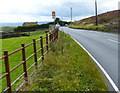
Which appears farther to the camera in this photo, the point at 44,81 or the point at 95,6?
the point at 95,6

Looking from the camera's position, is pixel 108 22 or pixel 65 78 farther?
pixel 108 22

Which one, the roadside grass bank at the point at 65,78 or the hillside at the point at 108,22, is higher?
the hillside at the point at 108,22

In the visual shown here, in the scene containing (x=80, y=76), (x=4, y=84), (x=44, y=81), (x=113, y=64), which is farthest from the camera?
(x=113, y=64)

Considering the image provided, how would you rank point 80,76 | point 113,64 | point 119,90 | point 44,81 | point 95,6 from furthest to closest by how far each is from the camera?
point 95,6 < point 113,64 < point 80,76 < point 44,81 < point 119,90

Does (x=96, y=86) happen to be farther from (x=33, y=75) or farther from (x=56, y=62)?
(x=56, y=62)

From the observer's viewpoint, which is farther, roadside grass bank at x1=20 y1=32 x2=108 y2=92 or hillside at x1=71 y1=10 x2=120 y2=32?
hillside at x1=71 y1=10 x2=120 y2=32

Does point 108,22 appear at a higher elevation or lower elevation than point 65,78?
higher

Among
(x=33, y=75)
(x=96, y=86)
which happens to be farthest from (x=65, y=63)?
(x=96, y=86)

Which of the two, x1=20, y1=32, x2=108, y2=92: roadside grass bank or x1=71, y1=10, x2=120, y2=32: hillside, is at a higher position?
x1=71, y1=10, x2=120, y2=32: hillside

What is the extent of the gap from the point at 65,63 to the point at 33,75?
6.25 ft

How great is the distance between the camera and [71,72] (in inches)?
307

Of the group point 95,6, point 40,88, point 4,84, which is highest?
point 95,6

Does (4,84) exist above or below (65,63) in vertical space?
below

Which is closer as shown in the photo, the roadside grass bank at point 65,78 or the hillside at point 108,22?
the roadside grass bank at point 65,78
